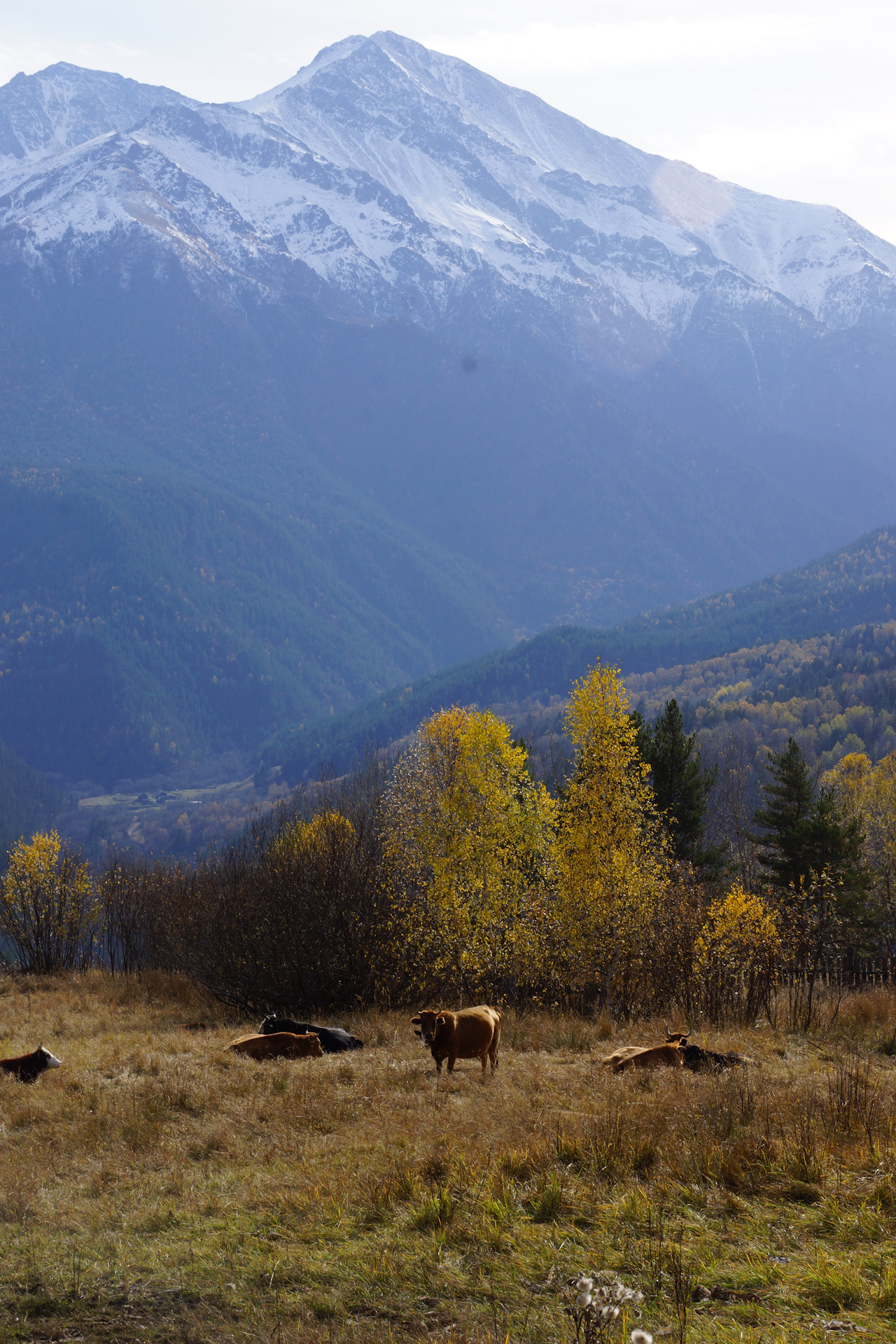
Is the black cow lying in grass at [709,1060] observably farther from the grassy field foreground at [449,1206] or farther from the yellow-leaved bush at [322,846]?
the yellow-leaved bush at [322,846]

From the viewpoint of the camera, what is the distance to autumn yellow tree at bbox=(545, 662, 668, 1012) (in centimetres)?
2588

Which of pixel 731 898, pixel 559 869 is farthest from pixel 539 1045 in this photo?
pixel 559 869

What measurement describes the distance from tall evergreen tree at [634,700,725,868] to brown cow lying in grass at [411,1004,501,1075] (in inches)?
1122

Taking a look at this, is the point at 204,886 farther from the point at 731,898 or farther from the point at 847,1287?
the point at 847,1287

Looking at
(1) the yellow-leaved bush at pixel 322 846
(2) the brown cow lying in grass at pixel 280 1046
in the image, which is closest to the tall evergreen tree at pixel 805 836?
(1) the yellow-leaved bush at pixel 322 846

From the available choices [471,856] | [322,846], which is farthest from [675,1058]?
[322,846]

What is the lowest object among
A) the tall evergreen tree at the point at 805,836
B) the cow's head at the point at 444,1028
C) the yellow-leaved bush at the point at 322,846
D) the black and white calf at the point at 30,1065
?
the tall evergreen tree at the point at 805,836

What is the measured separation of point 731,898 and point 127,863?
51.5 m

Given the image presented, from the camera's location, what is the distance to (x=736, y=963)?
2141 cm

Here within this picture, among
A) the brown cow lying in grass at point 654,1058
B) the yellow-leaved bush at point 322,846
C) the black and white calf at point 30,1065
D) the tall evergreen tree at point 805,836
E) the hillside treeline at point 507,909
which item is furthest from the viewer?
the tall evergreen tree at point 805,836

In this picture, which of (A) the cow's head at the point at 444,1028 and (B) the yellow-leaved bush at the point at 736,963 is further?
(B) the yellow-leaved bush at the point at 736,963

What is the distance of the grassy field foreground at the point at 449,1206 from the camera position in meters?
6.70

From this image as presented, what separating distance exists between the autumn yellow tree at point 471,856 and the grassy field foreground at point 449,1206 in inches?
469

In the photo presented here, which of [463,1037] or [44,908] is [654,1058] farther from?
[44,908]
